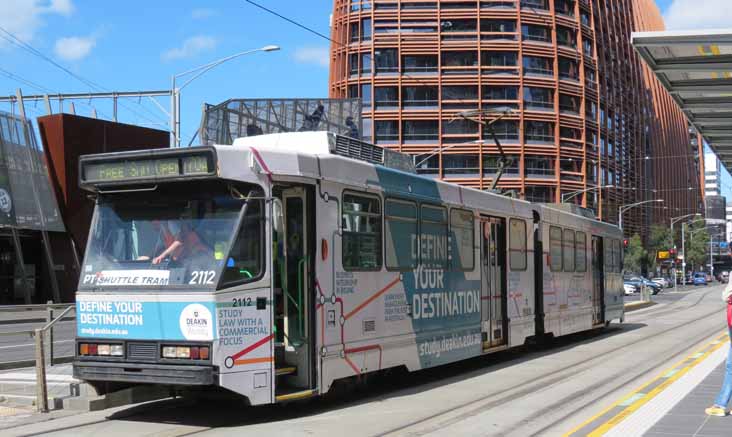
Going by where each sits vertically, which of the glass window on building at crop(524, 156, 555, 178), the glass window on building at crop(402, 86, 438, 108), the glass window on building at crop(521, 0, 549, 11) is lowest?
the glass window on building at crop(524, 156, 555, 178)

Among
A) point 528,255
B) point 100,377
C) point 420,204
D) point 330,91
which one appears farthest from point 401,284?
point 330,91

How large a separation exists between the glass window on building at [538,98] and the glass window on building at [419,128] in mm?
8998

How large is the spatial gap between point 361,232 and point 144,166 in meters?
2.99

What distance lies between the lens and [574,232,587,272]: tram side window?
20.2 meters

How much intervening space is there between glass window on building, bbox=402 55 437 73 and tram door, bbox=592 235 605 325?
53840 millimetres

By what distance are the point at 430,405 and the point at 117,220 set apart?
454 cm

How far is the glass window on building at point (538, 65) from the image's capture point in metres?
76.6

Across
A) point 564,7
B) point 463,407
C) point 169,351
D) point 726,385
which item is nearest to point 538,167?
point 564,7

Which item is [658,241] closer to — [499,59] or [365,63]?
[499,59]

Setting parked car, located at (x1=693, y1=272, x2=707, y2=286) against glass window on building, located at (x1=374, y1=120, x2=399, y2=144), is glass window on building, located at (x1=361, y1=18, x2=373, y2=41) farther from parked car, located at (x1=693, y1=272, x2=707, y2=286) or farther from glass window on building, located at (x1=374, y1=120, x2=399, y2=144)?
parked car, located at (x1=693, y1=272, x2=707, y2=286)

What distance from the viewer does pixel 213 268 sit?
892 cm

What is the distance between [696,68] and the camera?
8641 mm

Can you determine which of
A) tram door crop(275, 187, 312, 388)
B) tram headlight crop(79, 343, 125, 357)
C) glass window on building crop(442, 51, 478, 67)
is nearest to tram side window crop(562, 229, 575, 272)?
tram door crop(275, 187, 312, 388)

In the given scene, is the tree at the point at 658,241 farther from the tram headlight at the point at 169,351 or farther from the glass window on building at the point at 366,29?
the tram headlight at the point at 169,351
